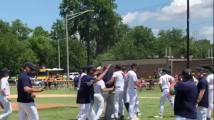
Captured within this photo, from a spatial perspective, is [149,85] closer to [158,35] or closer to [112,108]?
[112,108]

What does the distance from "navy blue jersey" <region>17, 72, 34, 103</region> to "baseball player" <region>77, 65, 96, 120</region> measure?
2347mm

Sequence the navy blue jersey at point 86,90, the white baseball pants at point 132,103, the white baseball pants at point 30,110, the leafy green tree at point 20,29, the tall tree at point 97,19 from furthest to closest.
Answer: the leafy green tree at point 20,29, the tall tree at point 97,19, the white baseball pants at point 132,103, the navy blue jersey at point 86,90, the white baseball pants at point 30,110

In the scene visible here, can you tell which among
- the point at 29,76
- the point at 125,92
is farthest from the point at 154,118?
the point at 29,76

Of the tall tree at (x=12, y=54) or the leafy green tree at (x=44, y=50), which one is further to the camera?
the leafy green tree at (x=44, y=50)

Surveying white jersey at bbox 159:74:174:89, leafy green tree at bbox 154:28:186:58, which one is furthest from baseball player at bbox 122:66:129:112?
leafy green tree at bbox 154:28:186:58

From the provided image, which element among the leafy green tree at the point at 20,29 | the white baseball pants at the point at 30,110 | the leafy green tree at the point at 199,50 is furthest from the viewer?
the leafy green tree at the point at 199,50

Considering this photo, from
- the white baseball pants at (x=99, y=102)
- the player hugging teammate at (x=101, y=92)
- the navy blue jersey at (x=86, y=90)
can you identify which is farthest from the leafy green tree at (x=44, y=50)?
the navy blue jersey at (x=86, y=90)

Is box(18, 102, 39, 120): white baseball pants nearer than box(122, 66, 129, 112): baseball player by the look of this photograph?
Yes

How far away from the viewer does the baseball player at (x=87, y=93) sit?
16.5 m

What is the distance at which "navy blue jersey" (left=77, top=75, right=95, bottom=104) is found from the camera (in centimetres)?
1647

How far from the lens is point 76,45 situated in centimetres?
10400

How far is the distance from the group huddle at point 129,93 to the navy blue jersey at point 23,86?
242cm

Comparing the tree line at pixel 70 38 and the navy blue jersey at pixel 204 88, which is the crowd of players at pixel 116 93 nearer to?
the navy blue jersey at pixel 204 88

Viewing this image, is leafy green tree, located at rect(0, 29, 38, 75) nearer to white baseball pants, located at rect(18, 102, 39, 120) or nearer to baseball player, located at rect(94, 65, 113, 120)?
baseball player, located at rect(94, 65, 113, 120)
